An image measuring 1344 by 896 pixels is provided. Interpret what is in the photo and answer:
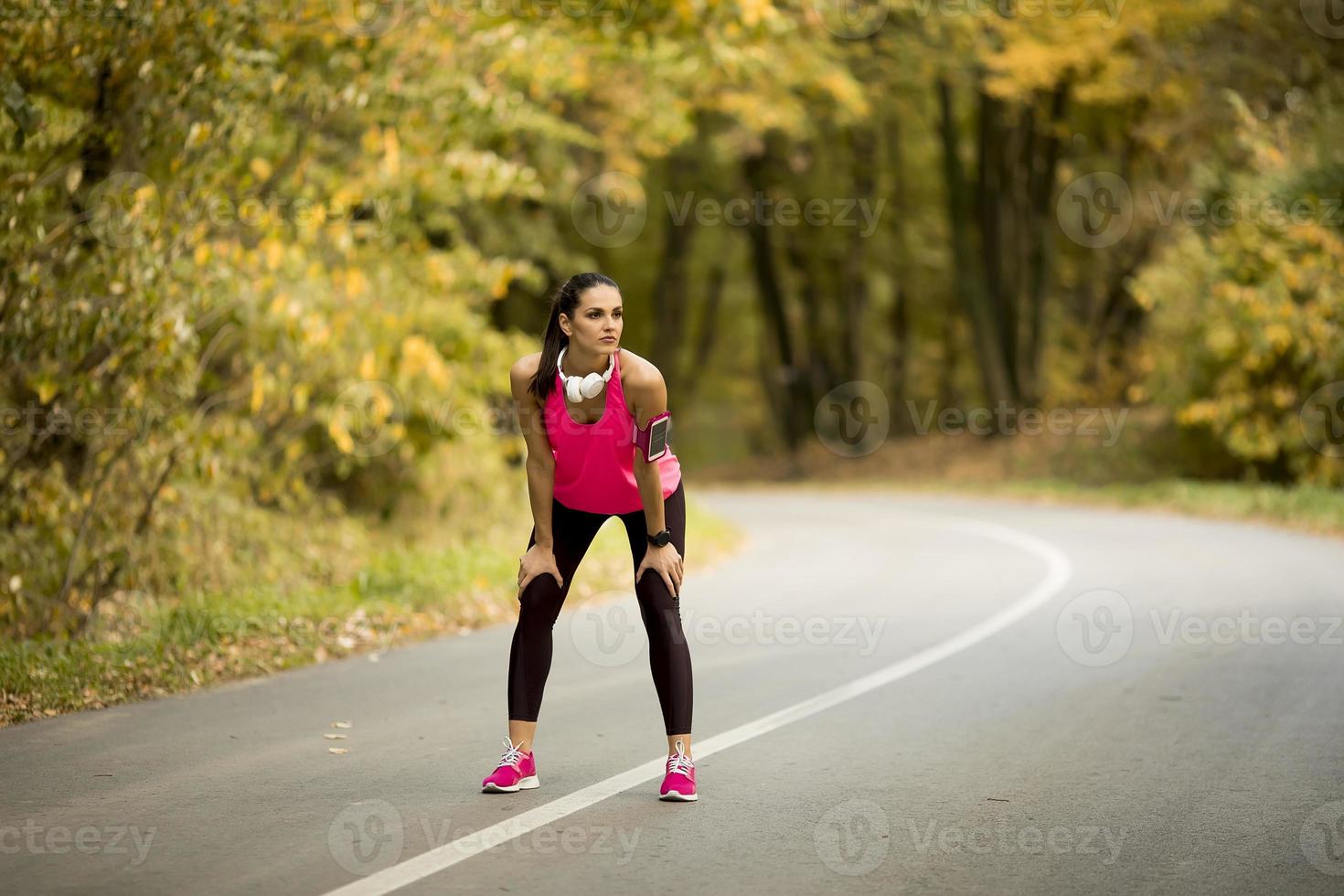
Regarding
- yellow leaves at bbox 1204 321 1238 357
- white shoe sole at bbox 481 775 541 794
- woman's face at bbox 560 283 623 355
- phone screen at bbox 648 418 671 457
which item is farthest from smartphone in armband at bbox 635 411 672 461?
yellow leaves at bbox 1204 321 1238 357

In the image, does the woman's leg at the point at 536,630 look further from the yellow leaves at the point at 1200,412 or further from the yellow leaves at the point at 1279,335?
the yellow leaves at the point at 1200,412

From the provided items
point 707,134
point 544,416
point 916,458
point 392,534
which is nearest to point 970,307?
point 916,458

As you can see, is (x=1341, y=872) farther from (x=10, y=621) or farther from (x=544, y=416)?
(x=10, y=621)

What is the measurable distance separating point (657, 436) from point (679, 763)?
1.28 meters

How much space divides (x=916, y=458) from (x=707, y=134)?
9.58 m

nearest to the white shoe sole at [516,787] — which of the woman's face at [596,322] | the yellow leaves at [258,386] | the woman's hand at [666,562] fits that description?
the woman's hand at [666,562]

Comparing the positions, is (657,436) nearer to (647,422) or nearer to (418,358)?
(647,422)

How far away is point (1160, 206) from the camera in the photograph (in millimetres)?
31031

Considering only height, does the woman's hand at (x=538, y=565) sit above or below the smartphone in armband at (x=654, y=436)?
below

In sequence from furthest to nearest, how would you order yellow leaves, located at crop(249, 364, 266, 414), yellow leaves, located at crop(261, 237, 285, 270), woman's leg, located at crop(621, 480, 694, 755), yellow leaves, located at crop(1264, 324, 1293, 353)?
yellow leaves, located at crop(1264, 324, 1293, 353) < yellow leaves, located at crop(249, 364, 266, 414) < yellow leaves, located at crop(261, 237, 285, 270) < woman's leg, located at crop(621, 480, 694, 755)

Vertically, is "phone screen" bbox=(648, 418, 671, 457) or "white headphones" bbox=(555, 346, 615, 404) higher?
"white headphones" bbox=(555, 346, 615, 404)

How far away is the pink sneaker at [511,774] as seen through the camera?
6.01 meters

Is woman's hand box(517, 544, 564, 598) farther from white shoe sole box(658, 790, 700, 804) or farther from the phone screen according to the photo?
white shoe sole box(658, 790, 700, 804)

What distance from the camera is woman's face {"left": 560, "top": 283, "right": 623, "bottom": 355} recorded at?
5.75 m
